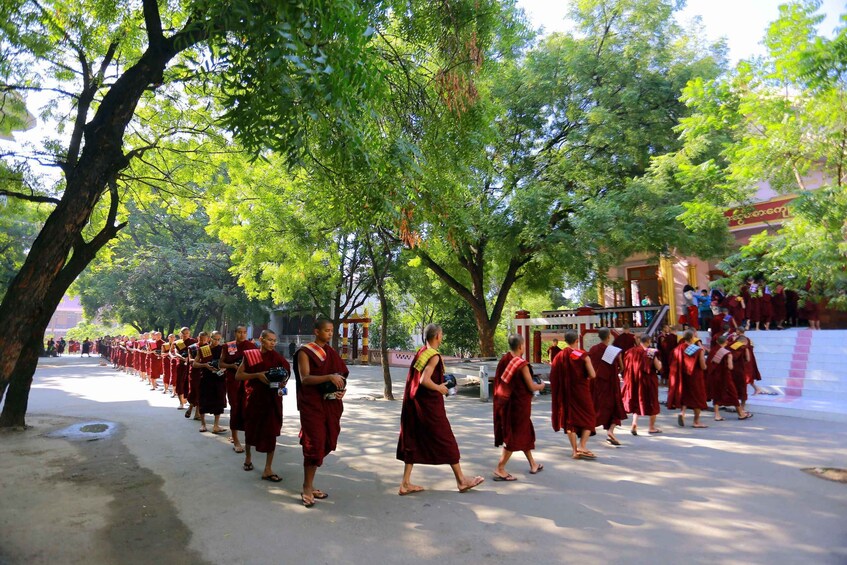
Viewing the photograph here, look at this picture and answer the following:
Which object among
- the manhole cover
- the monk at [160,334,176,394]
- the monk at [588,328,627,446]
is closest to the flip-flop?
the monk at [588,328,627,446]

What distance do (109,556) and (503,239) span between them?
12.0 meters

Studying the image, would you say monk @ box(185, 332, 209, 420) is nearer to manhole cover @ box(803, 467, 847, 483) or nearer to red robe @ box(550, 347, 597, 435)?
red robe @ box(550, 347, 597, 435)

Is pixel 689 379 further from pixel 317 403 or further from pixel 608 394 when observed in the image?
pixel 317 403

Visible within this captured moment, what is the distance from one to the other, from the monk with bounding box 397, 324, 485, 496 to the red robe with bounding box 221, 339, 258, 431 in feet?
8.92

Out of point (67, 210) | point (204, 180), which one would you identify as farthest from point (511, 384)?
point (204, 180)

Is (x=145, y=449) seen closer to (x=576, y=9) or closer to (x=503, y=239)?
(x=503, y=239)

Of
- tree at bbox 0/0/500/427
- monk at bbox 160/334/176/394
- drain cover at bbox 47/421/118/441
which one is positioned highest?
tree at bbox 0/0/500/427

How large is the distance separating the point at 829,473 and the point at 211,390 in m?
8.60

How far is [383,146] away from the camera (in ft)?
19.5

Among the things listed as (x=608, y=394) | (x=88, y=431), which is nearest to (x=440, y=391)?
(x=608, y=394)

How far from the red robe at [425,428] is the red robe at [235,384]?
2.69 metres

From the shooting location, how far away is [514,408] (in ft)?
18.9

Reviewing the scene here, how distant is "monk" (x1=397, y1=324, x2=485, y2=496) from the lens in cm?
509

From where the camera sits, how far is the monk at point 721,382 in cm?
936
